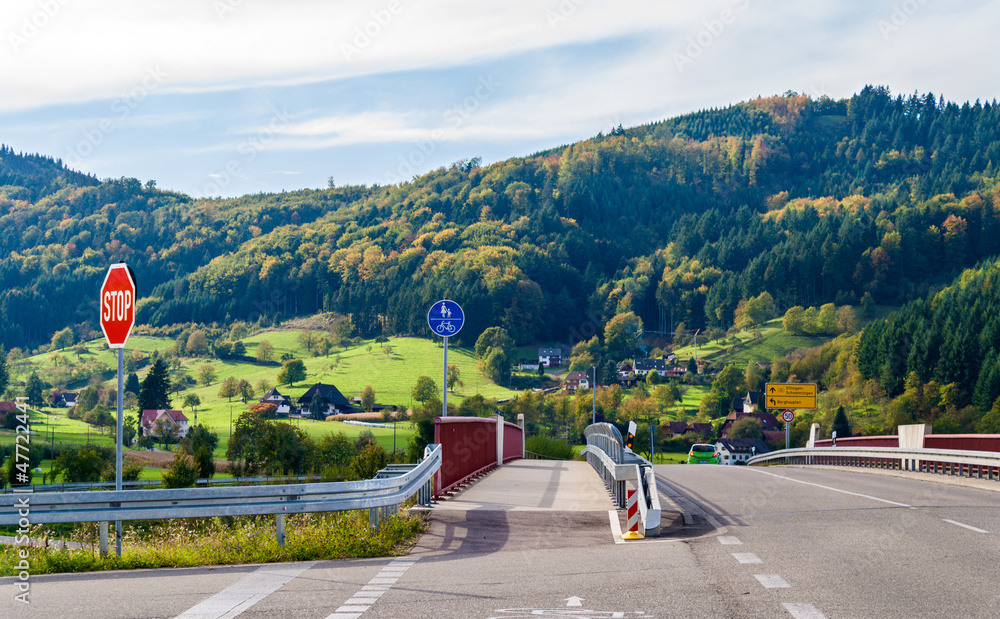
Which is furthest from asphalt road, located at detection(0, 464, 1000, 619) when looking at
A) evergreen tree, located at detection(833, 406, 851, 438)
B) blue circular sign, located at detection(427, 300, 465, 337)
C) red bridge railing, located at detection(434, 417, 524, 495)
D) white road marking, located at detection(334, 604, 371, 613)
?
evergreen tree, located at detection(833, 406, 851, 438)

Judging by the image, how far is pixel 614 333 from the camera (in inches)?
7515

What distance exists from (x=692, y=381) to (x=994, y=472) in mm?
134261

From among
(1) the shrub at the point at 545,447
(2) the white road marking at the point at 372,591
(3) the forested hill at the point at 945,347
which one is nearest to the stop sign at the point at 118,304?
(2) the white road marking at the point at 372,591

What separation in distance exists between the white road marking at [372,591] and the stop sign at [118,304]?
3595 millimetres

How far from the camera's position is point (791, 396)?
Result: 6178cm

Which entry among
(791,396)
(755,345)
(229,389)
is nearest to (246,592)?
(791,396)

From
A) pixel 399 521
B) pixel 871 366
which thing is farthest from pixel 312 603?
pixel 871 366

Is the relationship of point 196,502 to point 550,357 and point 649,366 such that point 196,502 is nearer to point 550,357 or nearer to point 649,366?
point 649,366

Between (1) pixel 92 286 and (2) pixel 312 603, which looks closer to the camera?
(2) pixel 312 603

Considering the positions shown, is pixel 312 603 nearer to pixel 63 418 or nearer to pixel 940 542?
pixel 940 542

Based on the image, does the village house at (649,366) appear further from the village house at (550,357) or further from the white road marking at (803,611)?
the white road marking at (803,611)

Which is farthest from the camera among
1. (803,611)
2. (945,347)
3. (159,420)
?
(159,420)

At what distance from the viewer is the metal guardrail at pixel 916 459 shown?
2025 centimetres

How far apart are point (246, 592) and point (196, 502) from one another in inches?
96.7
